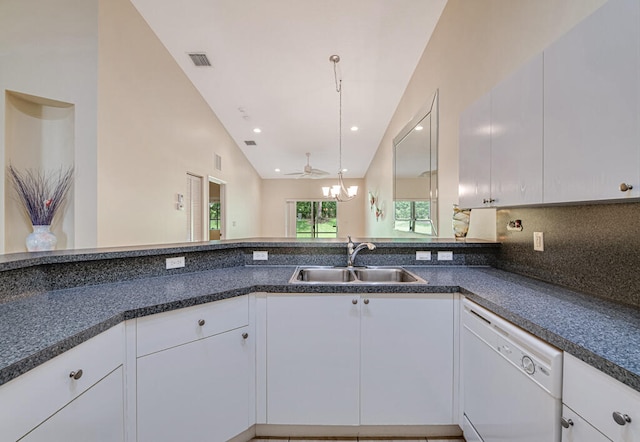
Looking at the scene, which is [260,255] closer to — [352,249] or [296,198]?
[352,249]

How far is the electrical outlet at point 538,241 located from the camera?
153 centimetres

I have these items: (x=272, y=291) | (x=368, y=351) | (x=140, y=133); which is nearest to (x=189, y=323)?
(x=272, y=291)

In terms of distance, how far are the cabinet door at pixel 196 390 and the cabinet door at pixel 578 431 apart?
1.27 m

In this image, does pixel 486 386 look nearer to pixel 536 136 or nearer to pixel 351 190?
pixel 536 136

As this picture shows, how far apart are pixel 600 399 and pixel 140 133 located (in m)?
3.79

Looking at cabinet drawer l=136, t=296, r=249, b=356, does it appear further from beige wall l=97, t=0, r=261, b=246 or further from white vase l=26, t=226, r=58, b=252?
white vase l=26, t=226, r=58, b=252

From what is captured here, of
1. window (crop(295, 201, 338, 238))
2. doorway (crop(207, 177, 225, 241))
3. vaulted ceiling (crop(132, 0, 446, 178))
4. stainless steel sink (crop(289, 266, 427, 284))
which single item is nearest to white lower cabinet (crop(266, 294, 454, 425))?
stainless steel sink (crop(289, 266, 427, 284))

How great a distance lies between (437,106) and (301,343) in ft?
9.14

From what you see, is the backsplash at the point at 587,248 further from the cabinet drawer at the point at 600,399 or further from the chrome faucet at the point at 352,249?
the chrome faucet at the point at 352,249

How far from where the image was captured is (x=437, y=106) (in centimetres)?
299

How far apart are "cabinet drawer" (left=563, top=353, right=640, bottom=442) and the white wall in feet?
10.6

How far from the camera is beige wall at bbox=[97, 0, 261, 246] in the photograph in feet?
8.40

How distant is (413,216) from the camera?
3.87 m

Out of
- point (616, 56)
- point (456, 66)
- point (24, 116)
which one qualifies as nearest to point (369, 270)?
point (616, 56)
